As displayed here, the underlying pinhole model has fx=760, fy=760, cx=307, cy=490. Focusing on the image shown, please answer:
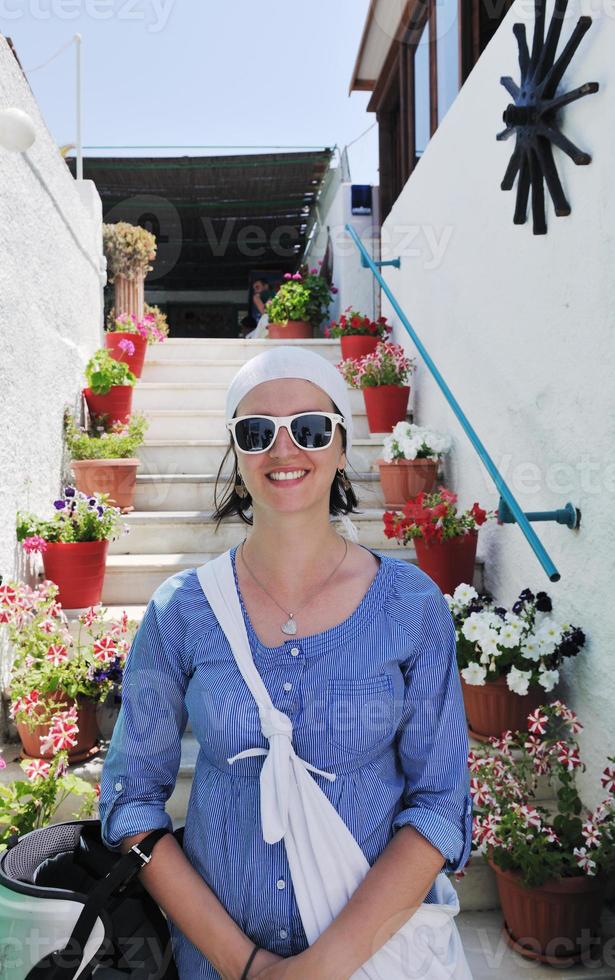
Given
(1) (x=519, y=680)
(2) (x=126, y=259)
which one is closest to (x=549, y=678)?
(1) (x=519, y=680)

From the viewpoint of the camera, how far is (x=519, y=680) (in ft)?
8.32

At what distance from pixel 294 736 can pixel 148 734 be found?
0.76 ft

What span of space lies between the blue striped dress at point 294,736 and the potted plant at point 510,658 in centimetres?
145

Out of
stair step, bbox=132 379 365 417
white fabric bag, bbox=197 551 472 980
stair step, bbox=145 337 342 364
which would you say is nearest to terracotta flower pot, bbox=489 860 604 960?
white fabric bag, bbox=197 551 472 980

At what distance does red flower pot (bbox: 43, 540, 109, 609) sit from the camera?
126 inches

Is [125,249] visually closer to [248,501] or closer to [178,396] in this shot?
[178,396]

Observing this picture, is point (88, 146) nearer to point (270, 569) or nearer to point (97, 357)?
point (97, 357)

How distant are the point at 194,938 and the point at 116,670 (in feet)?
5.33

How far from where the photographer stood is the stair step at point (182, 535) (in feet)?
12.5

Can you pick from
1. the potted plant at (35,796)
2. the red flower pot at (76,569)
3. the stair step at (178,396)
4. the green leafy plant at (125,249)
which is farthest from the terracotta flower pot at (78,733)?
the green leafy plant at (125,249)

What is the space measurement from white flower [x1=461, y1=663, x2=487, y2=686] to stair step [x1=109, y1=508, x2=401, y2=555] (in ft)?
4.31

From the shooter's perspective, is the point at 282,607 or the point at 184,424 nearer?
the point at 282,607

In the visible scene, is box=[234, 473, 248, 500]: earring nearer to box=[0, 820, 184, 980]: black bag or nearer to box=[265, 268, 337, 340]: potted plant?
box=[0, 820, 184, 980]: black bag

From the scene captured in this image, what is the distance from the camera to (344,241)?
7805 millimetres
